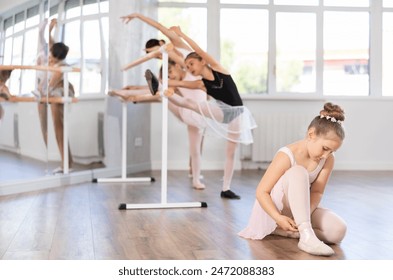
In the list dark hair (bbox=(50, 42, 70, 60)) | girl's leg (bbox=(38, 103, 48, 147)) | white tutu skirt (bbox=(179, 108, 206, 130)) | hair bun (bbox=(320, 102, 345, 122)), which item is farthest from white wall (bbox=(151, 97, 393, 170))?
hair bun (bbox=(320, 102, 345, 122))

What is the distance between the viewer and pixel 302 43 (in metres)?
6.23

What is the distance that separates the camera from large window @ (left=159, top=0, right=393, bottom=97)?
6121 mm

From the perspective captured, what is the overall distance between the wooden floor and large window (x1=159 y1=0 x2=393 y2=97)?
2.10 metres

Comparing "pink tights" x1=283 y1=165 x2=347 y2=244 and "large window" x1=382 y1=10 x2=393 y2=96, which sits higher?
"large window" x1=382 y1=10 x2=393 y2=96

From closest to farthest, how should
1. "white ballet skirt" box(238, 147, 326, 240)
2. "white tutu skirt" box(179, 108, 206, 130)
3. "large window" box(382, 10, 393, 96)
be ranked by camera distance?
"white ballet skirt" box(238, 147, 326, 240) → "white tutu skirt" box(179, 108, 206, 130) → "large window" box(382, 10, 393, 96)

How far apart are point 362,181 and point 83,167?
7.51 feet

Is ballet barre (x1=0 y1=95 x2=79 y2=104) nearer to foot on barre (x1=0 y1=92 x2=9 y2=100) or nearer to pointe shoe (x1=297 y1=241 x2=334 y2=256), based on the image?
foot on barre (x1=0 y1=92 x2=9 y2=100)

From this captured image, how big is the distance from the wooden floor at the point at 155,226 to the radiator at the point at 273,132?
162 centimetres

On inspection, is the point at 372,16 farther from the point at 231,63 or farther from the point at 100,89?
the point at 100,89

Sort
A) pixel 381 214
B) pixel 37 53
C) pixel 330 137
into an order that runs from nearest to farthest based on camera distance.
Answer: pixel 330 137, pixel 381 214, pixel 37 53

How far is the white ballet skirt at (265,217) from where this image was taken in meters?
2.34

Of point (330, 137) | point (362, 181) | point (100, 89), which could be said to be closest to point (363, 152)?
point (362, 181)

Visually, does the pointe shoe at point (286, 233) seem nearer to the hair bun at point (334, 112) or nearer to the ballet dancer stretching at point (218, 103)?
the hair bun at point (334, 112)

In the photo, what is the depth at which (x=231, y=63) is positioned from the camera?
6141 millimetres
